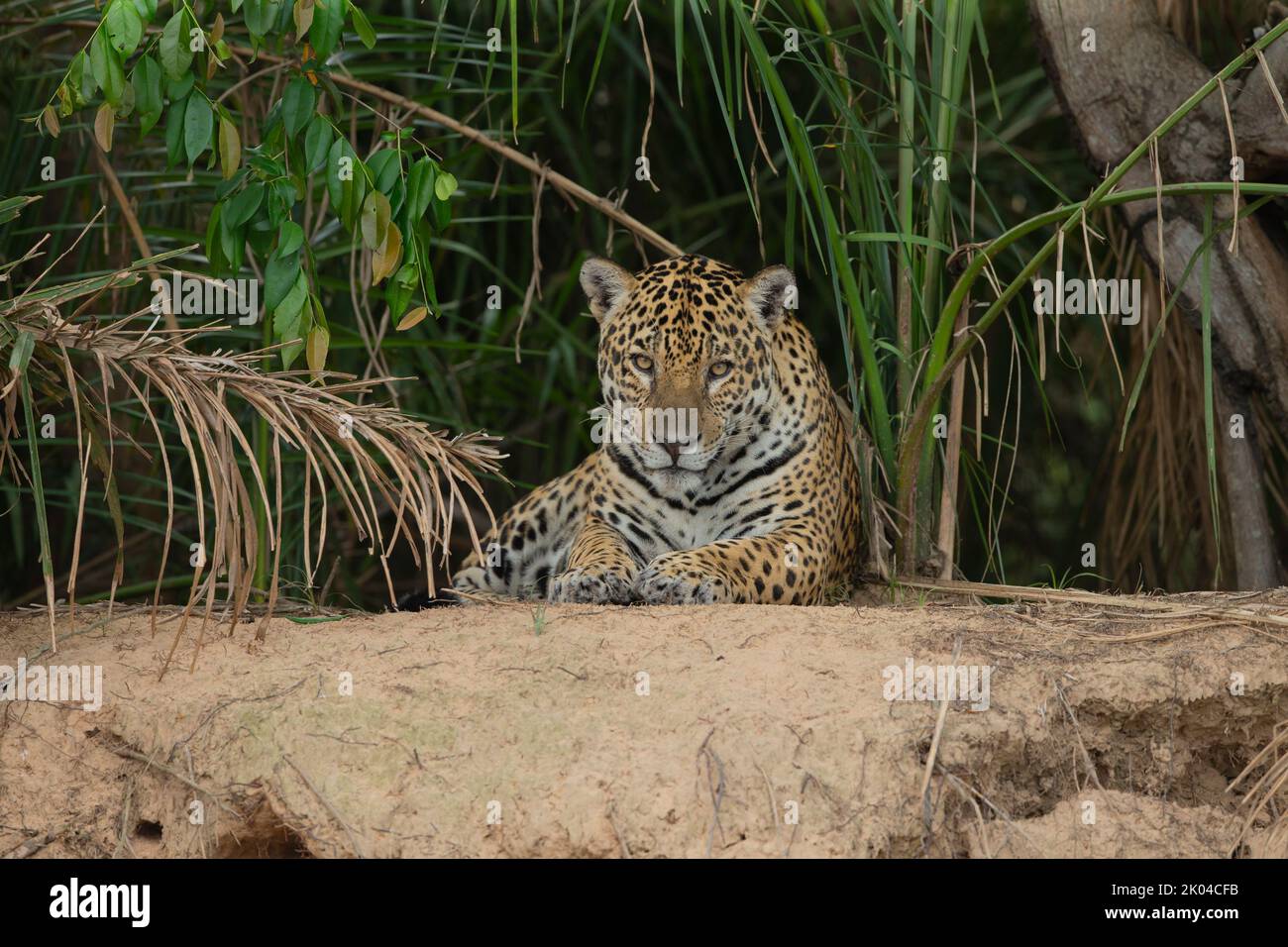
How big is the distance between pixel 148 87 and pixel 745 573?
2611mm

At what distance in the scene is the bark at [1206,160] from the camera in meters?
6.34

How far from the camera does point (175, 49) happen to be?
458 centimetres

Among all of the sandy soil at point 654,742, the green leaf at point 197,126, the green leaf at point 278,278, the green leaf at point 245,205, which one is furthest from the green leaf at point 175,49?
the sandy soil at point 654,742

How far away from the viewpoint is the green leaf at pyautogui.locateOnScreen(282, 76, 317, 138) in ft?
16.4

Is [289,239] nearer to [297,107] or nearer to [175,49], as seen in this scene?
[297,107]

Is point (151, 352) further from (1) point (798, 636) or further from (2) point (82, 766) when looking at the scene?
(1) point (798, 636)

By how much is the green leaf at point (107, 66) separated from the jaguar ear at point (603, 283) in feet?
8.39

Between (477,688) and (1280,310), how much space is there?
369 cm

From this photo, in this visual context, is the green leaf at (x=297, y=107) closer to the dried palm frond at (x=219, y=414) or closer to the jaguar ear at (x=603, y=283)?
the dried palm frond at (x=219, y=414)

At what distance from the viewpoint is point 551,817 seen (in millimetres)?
4000

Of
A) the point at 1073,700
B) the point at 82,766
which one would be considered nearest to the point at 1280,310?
the point at 1073,700

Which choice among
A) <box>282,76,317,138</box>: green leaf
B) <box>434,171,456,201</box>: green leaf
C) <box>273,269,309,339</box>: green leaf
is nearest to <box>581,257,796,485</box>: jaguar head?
<box>434,171,456,201</box>: green leaf

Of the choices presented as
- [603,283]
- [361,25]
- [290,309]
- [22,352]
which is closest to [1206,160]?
[603,283]

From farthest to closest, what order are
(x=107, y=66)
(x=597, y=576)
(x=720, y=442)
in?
(x=720, y=442) → (x=597, y=576) → (x=107, y=66)
